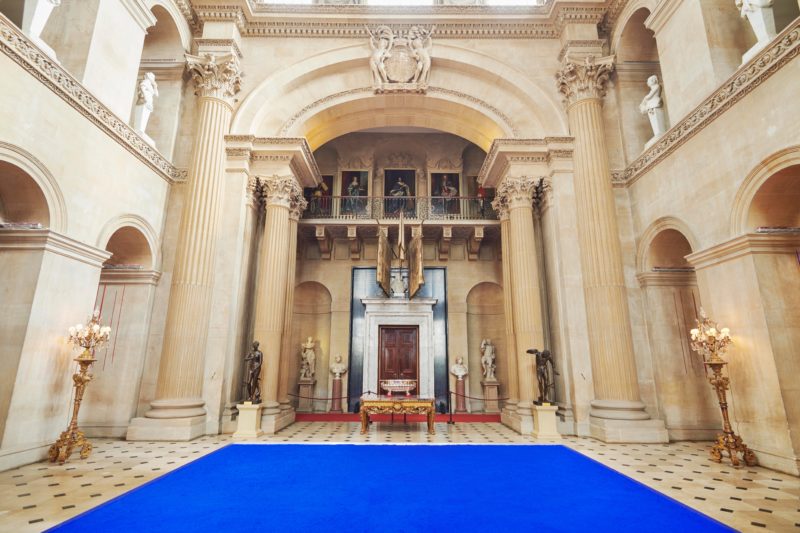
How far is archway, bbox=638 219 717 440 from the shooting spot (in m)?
7.57

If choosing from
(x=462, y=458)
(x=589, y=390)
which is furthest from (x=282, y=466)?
(x=589, y=390)

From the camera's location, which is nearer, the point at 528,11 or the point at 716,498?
the point at 716,498

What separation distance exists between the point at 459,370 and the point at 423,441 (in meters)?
5.32

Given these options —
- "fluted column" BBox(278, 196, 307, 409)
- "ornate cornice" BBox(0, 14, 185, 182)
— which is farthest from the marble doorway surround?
"ornate cornice" BBox(0, 14, 185, 182)

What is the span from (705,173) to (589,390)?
439 cm

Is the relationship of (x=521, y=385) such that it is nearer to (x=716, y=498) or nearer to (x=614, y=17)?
(x=716, y=498)

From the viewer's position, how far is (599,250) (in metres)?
8.27

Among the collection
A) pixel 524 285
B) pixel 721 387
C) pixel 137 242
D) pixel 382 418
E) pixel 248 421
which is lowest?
pixel 382 418

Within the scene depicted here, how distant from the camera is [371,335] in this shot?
42.1 ft

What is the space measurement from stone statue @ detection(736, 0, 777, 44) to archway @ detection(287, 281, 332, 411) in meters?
11.5

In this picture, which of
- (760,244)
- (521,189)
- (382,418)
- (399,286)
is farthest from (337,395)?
(760,244)

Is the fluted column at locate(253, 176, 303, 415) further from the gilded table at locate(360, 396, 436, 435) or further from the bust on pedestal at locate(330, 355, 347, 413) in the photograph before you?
the bust on pedestal at locate(330, 355, 347, 413)

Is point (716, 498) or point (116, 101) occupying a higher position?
point (116, 101)

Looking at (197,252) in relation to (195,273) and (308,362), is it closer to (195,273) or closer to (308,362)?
(195,273)
